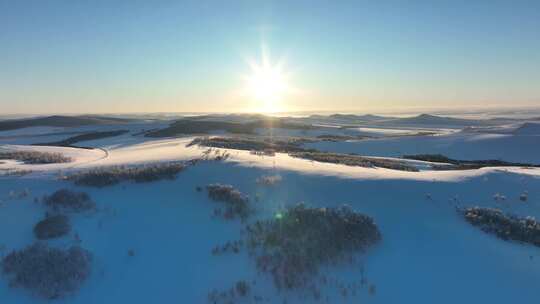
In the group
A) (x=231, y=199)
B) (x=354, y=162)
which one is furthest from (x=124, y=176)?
(x=354, y=162)

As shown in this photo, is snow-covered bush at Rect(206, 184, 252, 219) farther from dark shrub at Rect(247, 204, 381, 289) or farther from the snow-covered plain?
dark shrub at Rect(247, 204, 381, 289)

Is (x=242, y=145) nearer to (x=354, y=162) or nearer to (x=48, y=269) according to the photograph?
(x=354, y=162)

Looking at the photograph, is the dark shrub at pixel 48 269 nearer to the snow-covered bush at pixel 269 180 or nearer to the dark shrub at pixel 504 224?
the snow-covered bush at pixel 269 180

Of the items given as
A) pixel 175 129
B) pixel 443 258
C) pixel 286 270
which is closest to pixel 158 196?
pixel 286 270

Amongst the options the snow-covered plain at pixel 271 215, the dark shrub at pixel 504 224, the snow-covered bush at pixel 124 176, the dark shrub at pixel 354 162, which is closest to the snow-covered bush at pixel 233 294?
the snow-covered plain at pixel 271 215

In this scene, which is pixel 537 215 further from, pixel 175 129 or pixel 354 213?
pixel 175 129

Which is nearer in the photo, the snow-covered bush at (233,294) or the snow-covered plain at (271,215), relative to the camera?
the snow-covered bush at (233,294)

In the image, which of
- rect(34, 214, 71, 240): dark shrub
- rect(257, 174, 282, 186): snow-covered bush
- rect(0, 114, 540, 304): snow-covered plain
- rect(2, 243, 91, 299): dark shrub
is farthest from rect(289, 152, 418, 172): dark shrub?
rect(2, 243, 91, 299): dark shrub
